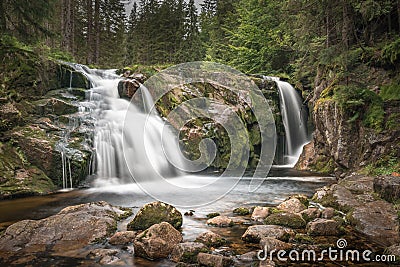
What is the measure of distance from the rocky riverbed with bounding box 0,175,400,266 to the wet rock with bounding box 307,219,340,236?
17 millimetres

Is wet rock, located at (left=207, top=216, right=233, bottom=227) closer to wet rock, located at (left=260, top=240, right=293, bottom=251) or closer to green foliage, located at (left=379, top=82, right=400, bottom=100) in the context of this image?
wet rock, located at (left=260, top=240, right=293, bottom=251)

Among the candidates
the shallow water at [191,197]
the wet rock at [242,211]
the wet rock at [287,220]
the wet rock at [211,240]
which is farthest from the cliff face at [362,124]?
the wet rock at [211,240]

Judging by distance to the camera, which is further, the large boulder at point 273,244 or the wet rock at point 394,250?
the large boulder at point 273,244

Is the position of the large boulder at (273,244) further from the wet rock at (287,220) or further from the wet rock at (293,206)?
the wet rock at (293,206)

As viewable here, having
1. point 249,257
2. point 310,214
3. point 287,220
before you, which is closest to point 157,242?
point 249,257

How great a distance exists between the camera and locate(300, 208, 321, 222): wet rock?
241 inches

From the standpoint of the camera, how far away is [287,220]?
5887 millimetres

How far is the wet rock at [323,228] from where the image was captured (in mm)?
5352

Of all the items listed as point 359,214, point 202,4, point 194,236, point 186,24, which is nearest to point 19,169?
point 194,236

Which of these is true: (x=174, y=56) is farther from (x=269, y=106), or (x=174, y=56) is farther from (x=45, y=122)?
(x=45, y=122)

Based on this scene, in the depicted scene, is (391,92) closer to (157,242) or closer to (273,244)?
(273,244)

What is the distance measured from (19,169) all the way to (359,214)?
9533 millimetres

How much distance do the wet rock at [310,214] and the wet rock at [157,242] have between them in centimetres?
281

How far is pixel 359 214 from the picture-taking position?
19.4 feet
